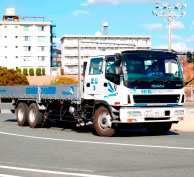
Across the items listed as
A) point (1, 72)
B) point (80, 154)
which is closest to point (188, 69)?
point (1, 72)

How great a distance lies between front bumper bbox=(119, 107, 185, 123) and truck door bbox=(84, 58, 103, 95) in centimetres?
131

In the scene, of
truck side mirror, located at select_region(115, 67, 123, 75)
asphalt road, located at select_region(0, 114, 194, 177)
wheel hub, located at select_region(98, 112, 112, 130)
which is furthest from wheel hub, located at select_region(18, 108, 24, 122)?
truck side mirror, located at select_region(115, 67, 123, 75)

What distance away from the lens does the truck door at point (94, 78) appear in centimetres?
1425

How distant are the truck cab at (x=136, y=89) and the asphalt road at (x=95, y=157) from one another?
0.88 metres

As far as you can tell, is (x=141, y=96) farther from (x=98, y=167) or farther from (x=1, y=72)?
(x=1, y=72)

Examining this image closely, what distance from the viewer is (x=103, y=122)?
14141 millimetres

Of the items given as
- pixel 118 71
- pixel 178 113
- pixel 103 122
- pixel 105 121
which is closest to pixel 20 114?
pixel 103 122

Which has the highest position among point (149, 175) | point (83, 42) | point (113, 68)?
point (83, 42)

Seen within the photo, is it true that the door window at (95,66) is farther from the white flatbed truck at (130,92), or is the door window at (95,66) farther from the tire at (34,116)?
the tire at (34,116)

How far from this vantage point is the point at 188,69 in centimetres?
10894

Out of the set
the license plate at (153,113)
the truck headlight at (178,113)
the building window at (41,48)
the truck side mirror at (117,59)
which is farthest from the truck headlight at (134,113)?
the building window at (41,48)

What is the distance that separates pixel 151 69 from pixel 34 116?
6134 mm

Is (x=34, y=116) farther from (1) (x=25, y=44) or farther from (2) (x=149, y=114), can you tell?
(1) (x=25, y=44)

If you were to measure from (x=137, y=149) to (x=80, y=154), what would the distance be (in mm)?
1534
